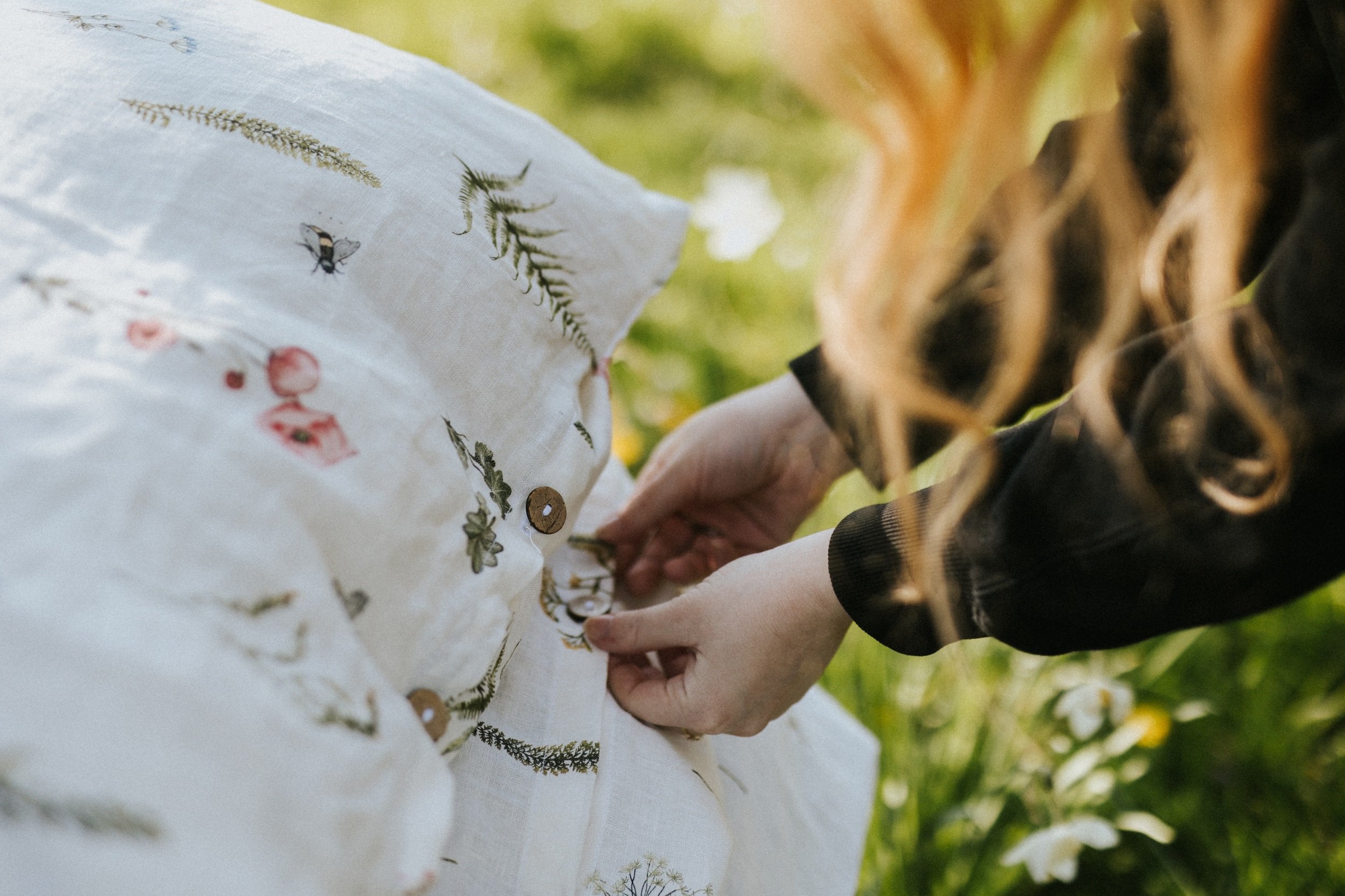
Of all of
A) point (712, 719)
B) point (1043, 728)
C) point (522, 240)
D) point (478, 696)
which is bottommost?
point (1043, 728)

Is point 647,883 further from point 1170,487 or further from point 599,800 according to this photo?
point 1170,487

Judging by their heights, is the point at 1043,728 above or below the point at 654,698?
below

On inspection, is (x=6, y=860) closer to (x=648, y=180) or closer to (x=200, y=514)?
(x=200, y=514)

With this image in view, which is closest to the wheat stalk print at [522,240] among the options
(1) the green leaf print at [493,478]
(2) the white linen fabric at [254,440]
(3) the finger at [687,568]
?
(2) the white linen fabric at [254,440]

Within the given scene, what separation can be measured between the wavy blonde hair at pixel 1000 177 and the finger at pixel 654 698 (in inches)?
7.0

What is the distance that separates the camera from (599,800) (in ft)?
2.05

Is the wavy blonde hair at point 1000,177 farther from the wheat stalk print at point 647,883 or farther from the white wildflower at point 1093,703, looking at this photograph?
the white wildflower at point 1093,703

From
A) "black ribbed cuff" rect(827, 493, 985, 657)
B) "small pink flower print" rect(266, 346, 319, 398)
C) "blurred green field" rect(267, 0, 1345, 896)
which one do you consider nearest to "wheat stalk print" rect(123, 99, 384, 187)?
"small pink flower print" rect(266, 346, 319, 398)

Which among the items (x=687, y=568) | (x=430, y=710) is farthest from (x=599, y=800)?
(x=687, y=568)

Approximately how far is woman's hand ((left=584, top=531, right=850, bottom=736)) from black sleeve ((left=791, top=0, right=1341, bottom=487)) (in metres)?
0.22

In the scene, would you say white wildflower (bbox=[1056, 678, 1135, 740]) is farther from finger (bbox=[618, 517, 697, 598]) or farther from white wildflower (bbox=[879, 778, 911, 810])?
finger (bbox=[618, 517, 697, 598])

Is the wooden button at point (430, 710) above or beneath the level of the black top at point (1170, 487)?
above

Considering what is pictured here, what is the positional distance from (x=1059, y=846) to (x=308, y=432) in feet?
2.54

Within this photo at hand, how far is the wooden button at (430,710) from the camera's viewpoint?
525mm
